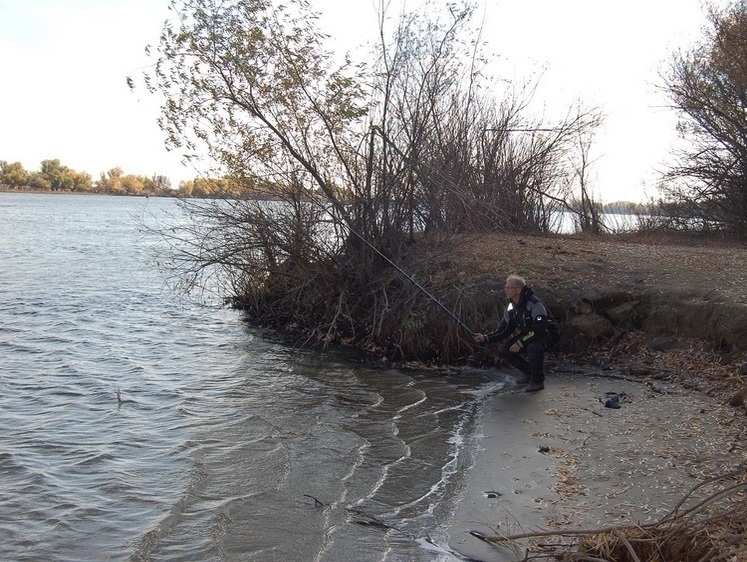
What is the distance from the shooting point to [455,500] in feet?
19.7

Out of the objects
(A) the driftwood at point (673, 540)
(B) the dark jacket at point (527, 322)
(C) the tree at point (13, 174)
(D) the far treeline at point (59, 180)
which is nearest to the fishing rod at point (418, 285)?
(B) the dark jacket at point (527, 322)

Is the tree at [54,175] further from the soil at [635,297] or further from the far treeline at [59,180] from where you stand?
the soil at [635,297]

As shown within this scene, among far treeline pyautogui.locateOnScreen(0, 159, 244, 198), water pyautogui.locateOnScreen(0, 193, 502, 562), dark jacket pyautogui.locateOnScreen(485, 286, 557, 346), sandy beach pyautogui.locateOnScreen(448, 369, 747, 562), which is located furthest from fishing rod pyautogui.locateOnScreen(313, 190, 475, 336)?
far treeline pyautogui.locateOnScreen(0, 159, 244, 198)

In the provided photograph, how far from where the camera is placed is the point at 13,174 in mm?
128875

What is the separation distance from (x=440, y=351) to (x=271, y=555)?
6.59 metres

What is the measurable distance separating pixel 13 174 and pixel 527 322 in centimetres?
13865

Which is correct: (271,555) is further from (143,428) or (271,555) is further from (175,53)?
(175,53)

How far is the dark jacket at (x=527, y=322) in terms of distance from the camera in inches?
379

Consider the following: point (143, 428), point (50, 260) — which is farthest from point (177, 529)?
point (50, 260)

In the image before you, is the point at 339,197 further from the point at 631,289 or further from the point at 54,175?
the point at 54,175

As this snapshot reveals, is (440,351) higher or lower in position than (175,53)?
lower

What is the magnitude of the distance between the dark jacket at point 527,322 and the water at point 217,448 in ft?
2.70

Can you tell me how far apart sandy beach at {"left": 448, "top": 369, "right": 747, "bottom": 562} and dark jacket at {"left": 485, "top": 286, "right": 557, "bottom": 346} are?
827 mm

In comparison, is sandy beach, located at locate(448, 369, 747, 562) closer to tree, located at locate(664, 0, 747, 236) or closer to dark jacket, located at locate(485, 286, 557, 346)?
dark jacket, located at locate(485, 286, 557, 346)
